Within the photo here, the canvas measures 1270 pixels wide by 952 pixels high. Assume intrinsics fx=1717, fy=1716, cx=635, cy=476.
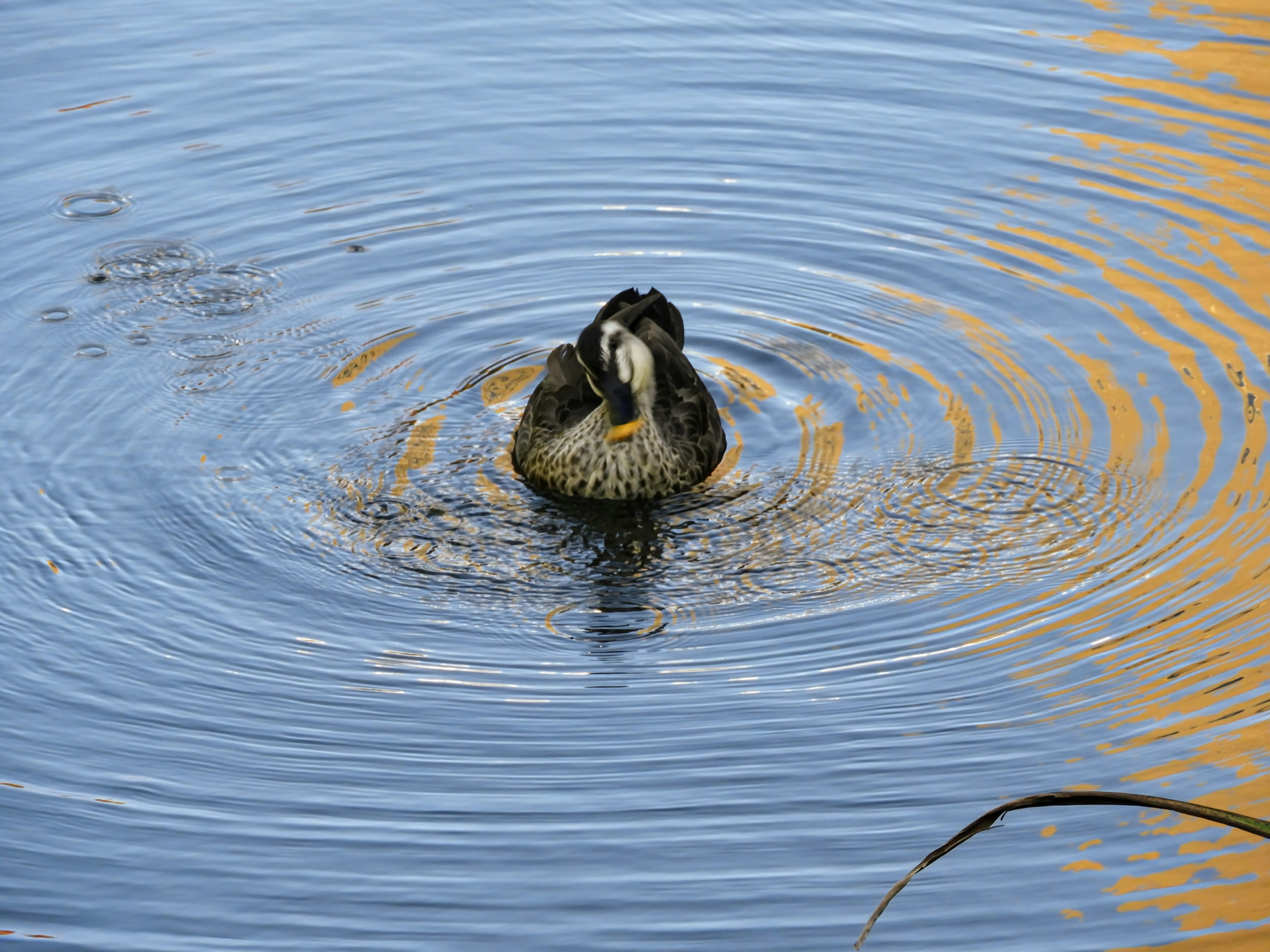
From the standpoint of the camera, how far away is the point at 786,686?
6.52m

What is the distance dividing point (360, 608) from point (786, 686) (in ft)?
6.00

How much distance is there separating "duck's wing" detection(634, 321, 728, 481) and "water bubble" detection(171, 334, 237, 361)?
2380 millimetres

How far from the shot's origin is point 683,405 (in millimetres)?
8516

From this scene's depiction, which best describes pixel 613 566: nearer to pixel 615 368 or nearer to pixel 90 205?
pixel 615 368

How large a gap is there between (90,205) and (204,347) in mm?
2100

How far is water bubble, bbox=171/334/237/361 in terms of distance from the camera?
930 cm

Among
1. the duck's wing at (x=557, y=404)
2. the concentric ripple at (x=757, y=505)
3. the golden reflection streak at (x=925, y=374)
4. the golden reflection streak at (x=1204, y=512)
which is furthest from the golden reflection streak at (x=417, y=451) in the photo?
the golden reflection streak at (x=1204, y=512)

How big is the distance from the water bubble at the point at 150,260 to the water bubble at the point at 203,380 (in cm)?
115

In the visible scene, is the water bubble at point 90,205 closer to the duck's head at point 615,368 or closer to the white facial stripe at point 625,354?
the duck's head at point 615,368

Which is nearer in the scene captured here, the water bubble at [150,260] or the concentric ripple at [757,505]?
the concentric ripple at [757,505]

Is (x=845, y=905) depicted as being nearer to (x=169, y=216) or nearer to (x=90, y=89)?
(x=169, y=216)

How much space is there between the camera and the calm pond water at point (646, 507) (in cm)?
562

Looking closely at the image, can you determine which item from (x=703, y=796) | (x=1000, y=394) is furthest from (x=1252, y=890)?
(x=1000, y=394)

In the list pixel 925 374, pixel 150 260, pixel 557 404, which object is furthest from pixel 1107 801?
pixel 150 260
